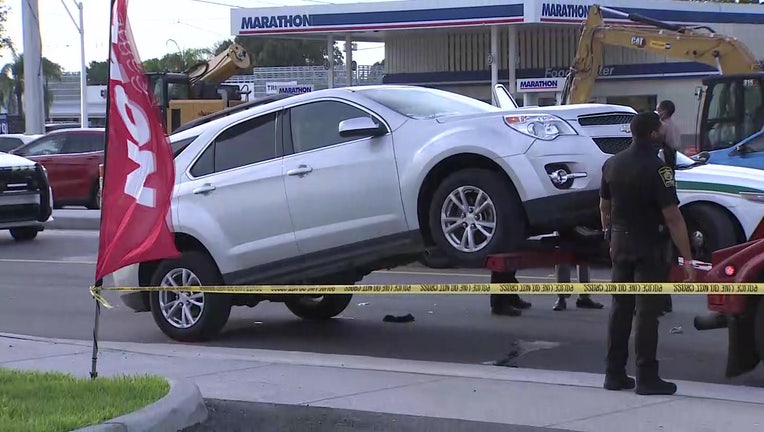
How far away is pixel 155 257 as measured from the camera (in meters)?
7.91

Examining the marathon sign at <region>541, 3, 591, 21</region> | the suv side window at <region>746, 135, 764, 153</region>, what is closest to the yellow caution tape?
the suv side window at <region>746, 135, 764, 153</region>

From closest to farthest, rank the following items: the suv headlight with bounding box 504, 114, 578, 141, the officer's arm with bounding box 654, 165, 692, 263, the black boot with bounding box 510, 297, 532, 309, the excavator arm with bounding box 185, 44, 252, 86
Result: the officer's arm with bounding box 654, 165, 692, 263 < the suv headlight with bounding box 504, 114, 578, 141 < the black boot with bounding box 510, 297, 532, 309 < the excavator arm with bounding box 185, 44, 252, 86

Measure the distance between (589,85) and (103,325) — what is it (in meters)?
12.5

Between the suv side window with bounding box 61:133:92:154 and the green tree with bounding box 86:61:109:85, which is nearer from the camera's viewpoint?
the suv side window with bounding box 61:133:92:154

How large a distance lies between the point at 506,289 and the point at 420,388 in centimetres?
98

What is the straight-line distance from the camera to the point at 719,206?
1101 cm

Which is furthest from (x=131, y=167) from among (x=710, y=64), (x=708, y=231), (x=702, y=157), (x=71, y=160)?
(x=71, y=160)

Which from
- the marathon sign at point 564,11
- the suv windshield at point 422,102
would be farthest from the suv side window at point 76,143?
the marathon sign at point 564,11

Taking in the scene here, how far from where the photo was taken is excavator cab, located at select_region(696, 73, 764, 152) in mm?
18625

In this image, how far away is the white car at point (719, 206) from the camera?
1092 centimetres

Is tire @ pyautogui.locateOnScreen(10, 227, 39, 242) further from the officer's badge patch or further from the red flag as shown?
the officer's badge patch

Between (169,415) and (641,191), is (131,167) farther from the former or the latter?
(641,191)

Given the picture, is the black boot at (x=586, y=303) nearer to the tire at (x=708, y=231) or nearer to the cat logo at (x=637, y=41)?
the tire at (x=708, y=231)

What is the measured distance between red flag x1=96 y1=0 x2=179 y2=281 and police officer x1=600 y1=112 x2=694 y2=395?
3102 millimetres
